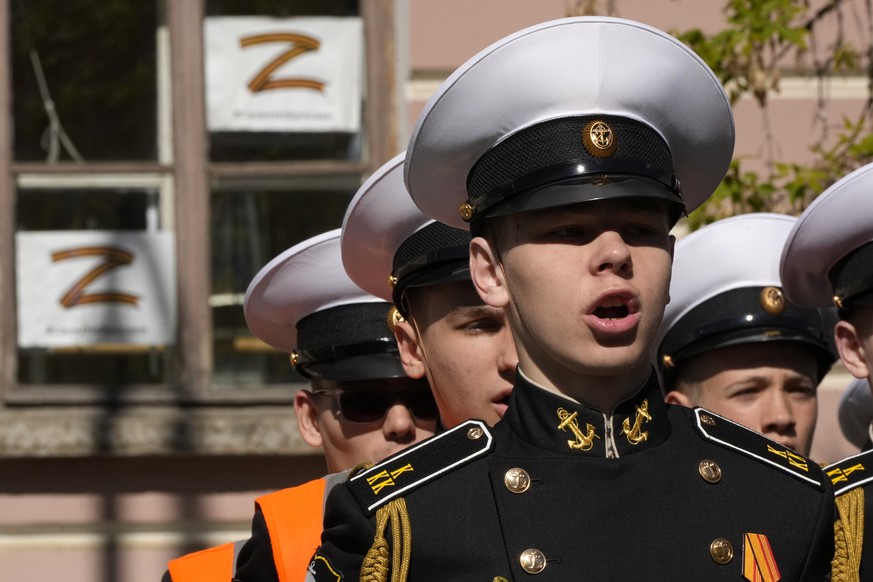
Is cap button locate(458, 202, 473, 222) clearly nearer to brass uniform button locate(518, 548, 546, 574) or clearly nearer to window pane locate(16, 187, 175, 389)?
brass uniform button locate(518, 548, 546, 574)

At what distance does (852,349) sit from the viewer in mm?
2965

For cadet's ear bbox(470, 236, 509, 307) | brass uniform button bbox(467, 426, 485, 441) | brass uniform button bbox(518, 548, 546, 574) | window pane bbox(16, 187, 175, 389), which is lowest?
window pane bbox(16, 187, 175, 389)

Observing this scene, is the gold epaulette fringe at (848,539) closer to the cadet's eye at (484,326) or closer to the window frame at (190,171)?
the cadet's eye at (484,326)

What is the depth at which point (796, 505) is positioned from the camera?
221 cm

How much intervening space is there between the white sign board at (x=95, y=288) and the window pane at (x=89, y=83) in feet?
1.16

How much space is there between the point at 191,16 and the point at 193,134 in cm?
44

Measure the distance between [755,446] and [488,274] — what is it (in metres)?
0.47

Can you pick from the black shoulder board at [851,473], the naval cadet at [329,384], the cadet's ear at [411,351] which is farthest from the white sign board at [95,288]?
the black shoulder board at [851,473]

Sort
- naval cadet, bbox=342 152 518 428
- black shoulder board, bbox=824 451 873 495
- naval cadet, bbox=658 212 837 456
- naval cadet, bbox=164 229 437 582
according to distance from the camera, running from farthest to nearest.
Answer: naval cadet, bbox=658 212 837 456, naval cadet, bbox=164 229 437 582, naval cadet, bbox=342 152 518 428, black shoulder board, bbox=824 451 873 495

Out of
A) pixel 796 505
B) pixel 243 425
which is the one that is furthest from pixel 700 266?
pixel 243 425

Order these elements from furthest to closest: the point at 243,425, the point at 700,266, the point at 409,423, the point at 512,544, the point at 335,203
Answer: the point at 335,203, the point at 243,425, the point at 700,266, the point at 409,423, the point at 512,544

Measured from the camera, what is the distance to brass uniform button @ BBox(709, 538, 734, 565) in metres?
2.12

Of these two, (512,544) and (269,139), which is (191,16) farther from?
(512,544)

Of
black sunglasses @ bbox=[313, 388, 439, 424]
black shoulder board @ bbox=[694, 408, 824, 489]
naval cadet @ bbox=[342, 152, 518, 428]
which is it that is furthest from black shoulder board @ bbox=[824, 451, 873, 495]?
black sunglasses @ bbox=[313, 388, 439, 424]
